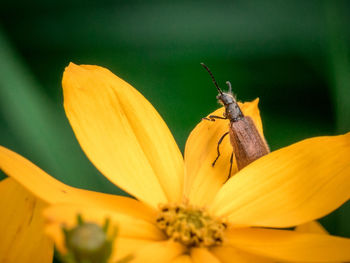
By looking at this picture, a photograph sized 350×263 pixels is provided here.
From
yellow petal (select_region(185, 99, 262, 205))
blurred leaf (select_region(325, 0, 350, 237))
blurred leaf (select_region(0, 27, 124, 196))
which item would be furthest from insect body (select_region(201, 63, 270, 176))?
blurred leaf (select_region(0, 27, 124, 196))

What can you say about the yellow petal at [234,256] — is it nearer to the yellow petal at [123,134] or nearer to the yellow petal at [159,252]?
the yellow petal at [159,252]

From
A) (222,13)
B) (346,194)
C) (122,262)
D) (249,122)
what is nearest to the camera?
(122,262)

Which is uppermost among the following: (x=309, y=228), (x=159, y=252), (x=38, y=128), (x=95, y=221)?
(x=38, y=128)

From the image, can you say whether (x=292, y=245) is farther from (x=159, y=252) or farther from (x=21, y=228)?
(x=21, y=228)

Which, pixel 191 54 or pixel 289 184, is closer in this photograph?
pixel 289 184

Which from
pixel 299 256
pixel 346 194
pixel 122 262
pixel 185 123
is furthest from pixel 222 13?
pixel 122 262

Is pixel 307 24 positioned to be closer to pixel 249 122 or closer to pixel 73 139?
pixel 249 122

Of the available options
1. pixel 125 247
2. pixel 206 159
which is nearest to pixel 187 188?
pixel 206 159

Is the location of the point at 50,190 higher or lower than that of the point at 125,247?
higher
